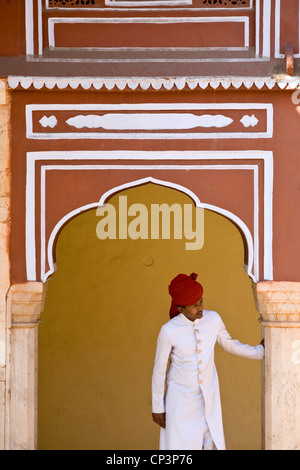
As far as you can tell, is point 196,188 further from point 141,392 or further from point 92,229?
point 141,392

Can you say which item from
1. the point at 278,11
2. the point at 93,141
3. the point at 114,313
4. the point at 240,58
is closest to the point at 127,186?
the point at 93,141

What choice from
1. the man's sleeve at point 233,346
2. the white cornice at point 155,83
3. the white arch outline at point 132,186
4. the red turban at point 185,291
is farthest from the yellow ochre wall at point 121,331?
the red turban at point 185,291

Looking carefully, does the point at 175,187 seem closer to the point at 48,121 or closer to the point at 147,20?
the point at 48,121

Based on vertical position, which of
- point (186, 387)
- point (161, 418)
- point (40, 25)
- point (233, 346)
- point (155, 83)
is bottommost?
point (161, 418)

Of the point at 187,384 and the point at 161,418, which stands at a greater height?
the point at 187,384

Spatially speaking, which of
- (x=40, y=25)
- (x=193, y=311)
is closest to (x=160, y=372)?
(x=193, y=311)

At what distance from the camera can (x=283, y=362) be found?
5.64m

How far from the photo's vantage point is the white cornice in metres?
5.64

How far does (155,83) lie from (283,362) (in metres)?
2.09

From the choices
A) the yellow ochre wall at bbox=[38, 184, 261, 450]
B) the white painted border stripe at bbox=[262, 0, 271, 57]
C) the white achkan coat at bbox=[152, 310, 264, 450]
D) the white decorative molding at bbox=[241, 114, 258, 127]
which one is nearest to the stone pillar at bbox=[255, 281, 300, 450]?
the white achkan coat at bbox=[152, 310, 264, 450]

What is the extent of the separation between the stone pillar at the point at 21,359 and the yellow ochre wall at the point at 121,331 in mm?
1981

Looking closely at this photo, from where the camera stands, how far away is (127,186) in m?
5.74

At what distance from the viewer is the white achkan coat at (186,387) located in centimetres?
541

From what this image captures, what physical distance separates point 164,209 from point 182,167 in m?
1.86
